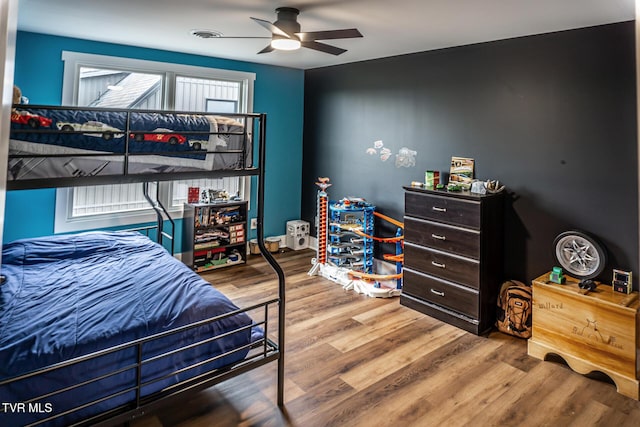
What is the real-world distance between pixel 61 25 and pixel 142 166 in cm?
221

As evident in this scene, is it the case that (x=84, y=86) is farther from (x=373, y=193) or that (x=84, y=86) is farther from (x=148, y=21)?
(x=373, y=193)

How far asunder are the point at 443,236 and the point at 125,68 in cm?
350

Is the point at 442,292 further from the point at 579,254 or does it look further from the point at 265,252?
the point at 265,252

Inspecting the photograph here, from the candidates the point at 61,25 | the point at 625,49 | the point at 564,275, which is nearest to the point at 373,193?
the point at 564,275

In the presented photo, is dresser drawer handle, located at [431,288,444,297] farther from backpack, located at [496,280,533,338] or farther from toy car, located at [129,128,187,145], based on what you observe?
toy car, located at [129,128,187,145]

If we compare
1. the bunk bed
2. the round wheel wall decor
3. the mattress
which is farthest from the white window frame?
the round wheel wall decor

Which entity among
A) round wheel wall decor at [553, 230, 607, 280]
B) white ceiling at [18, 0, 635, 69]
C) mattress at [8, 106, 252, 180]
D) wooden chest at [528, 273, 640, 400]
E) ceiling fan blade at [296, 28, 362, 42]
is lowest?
wooden chest at [528, 273, 640, 400]

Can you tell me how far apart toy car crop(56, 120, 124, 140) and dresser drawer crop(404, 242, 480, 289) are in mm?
2563

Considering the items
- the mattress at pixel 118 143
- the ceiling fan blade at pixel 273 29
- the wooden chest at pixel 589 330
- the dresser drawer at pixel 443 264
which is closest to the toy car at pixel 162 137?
the mattress at pixel 118 143

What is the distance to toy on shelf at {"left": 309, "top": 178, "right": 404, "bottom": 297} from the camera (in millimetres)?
4086

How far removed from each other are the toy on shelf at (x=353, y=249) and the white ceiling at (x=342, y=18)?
1.66m

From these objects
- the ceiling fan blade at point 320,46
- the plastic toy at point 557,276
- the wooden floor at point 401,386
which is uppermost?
the ceiling fan blade at point 320,46

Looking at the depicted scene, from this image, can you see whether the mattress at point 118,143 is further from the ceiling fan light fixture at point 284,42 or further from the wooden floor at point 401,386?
the wooden floor at point 401,386

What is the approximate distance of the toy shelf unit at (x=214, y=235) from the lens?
4441 millimetres
